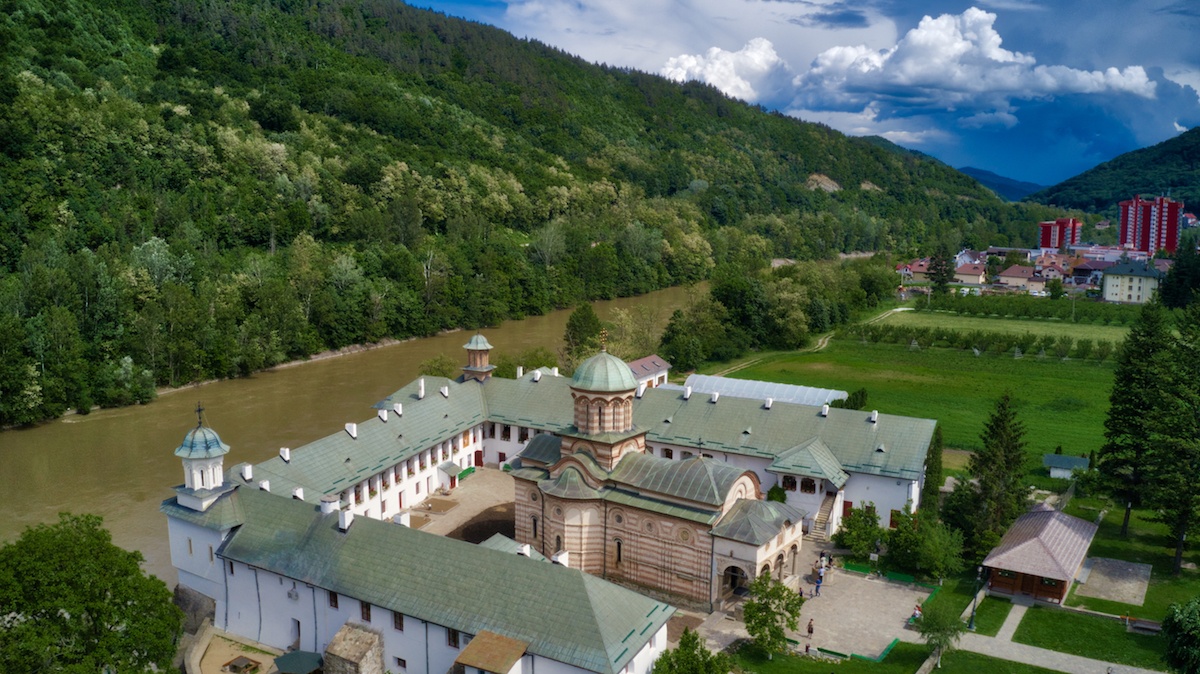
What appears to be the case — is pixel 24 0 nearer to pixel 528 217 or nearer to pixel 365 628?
pixel 528 217

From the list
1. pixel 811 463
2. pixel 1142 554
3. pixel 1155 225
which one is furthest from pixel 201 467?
pixel 1155 225

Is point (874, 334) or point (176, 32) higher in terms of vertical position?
point (176, 32)

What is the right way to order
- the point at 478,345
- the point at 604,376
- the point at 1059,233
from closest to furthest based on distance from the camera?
the point at 604,376 < the point at 478,345 < the point at 1059,233

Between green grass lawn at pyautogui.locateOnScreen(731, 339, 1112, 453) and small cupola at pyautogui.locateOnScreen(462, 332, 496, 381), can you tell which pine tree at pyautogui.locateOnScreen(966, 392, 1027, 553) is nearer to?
green grass lawn at pyautogui.locateOnScreen(731, 339, 1112, 453)

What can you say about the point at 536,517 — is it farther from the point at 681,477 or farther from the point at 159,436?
the point at 159,436

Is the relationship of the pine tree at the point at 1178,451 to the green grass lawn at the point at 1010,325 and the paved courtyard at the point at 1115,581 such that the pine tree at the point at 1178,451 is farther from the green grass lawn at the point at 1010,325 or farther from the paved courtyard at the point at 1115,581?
A: the green grass lawn at the point at 1010,325

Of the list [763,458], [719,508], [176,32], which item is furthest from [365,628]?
[176,32]

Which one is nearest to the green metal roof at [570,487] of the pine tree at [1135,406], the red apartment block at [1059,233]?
the pine tree at [1135,406]
